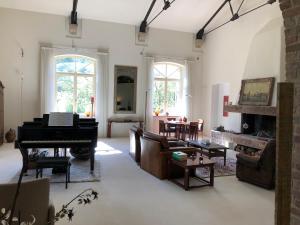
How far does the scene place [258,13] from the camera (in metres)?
8.49

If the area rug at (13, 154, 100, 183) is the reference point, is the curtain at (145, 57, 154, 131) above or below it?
above

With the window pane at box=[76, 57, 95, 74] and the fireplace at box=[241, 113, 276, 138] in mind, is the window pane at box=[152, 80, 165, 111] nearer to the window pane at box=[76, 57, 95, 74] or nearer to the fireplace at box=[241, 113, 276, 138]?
the window pane at box=[76, 57, 95, 74]

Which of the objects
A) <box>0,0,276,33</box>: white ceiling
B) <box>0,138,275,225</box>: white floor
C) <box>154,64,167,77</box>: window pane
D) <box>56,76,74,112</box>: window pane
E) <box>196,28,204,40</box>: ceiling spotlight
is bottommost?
<box>0,138,275,225</box>: white floor

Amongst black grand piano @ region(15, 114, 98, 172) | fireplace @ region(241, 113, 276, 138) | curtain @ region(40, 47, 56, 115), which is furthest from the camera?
curtain @ region(40, 47, 56, 115)

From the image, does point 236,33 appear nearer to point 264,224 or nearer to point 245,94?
point 245,94

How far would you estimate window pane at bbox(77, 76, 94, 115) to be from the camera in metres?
9.87

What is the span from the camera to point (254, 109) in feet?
25.5

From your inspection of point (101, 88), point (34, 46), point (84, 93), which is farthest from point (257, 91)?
point (34, 46)

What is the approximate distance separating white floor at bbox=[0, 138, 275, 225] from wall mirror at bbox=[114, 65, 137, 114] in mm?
4931

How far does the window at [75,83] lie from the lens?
9.62m

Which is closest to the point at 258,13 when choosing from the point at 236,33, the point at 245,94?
the point at 236,33

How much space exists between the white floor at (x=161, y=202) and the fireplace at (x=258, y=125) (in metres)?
3.06

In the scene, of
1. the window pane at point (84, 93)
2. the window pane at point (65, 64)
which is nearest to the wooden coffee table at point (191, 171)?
the window pane at point (84, 93)

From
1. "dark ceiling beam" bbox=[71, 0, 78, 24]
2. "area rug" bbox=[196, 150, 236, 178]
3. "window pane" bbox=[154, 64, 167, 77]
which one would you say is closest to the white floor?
"area rug" bbox=[196, 150, 236, 178]
